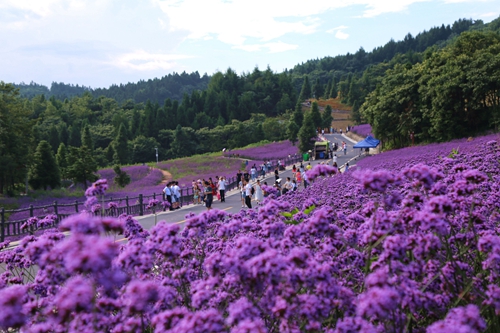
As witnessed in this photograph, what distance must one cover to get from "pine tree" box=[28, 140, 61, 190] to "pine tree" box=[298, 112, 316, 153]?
31.4m

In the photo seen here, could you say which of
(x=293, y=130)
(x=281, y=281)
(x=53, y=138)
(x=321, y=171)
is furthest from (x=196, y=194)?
(x=53, y=138)

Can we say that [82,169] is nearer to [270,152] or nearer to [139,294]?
[270,152]

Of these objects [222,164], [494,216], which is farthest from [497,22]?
[494,216]

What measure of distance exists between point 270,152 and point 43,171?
1507 inches

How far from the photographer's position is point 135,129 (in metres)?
117

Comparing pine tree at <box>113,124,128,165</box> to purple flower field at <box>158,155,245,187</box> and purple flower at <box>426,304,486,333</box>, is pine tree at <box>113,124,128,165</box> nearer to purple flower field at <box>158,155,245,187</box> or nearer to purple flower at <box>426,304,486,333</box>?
purple flower field at <box>158,155,245,187</box>

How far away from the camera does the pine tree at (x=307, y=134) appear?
63406 mm

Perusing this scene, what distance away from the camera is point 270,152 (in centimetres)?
7906

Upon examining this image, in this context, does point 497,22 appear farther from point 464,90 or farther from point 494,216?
point 494,216

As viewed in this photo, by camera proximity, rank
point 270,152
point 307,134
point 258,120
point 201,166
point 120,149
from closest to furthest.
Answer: point 307,134
point 201,166
point 270,152
point 120,149
point 258,120

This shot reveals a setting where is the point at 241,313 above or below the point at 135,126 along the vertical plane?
below

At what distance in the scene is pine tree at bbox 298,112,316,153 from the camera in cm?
6341

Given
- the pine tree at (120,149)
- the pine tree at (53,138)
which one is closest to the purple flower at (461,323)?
the pine tree at (120,149)

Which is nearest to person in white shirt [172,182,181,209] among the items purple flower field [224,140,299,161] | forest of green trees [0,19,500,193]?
forest of green trees [0,19,500,193]
